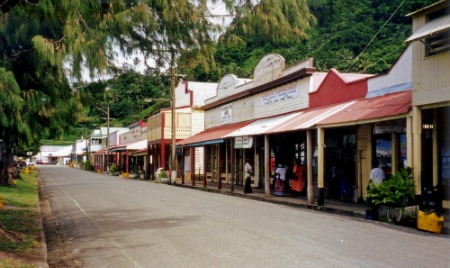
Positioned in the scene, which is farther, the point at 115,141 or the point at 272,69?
the point at 115,141

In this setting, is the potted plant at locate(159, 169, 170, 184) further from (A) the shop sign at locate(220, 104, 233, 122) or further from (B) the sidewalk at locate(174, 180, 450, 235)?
(B) the sidewalk at locate(174, 180, 450, 235)

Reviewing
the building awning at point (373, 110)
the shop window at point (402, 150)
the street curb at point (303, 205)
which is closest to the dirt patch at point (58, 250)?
the street curb at point (303, 205)

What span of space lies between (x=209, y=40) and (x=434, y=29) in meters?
6.57

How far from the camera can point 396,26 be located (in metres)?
53.2

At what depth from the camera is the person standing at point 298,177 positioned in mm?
21877

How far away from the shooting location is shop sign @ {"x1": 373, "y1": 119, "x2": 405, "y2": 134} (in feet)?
52.4

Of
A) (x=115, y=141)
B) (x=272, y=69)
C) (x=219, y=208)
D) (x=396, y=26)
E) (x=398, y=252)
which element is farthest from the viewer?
(x=115, y=141)

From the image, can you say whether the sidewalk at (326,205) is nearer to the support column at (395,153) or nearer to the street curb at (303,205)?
the street curb at (303,205)

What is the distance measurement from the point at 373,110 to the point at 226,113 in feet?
60.8

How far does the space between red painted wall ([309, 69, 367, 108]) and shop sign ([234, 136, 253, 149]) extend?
3.44m

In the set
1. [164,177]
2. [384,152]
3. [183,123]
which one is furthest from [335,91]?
[183,123]

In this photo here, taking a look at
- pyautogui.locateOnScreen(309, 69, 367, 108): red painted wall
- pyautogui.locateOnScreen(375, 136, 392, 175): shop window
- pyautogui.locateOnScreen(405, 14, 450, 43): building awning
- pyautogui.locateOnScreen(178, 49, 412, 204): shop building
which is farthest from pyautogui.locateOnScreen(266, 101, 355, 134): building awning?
pyautogui.locateOnScreen(405, 14, 450, 43): building awning

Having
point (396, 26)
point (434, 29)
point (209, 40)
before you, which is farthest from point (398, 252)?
point (396, 26)

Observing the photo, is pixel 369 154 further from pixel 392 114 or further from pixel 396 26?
pixel 396 26
